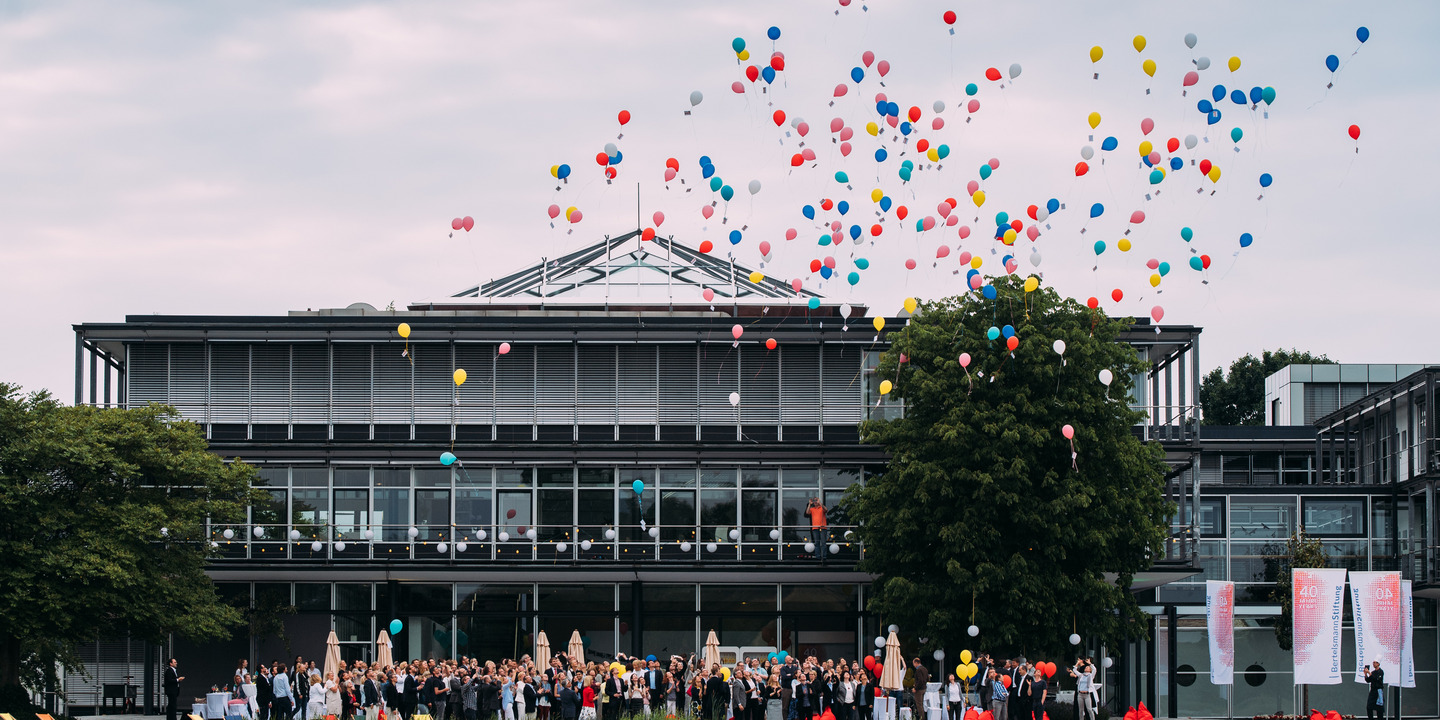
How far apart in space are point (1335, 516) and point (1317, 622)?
8888mm

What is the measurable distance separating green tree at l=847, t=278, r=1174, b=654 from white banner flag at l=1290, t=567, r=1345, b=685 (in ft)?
11.6

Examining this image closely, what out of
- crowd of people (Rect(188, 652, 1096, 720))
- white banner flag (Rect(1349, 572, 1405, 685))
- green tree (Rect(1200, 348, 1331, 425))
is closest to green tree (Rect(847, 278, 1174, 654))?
crowd of people (Rect(188, 652, 1096, 720))

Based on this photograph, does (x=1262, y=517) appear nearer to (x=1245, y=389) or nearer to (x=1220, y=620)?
(x=1220, y=620)

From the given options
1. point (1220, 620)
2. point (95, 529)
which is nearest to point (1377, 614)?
point (1220, 620)

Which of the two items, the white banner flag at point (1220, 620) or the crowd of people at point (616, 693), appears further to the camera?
the white banner flag at point (1220, 620)

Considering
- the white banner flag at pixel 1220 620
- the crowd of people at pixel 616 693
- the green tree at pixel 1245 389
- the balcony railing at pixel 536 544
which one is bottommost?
the crowd of people at pixel 616 693

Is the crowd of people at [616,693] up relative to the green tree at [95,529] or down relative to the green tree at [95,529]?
down

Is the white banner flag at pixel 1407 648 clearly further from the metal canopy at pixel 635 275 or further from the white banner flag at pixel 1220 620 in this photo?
the metal canopy at pixel 635 275

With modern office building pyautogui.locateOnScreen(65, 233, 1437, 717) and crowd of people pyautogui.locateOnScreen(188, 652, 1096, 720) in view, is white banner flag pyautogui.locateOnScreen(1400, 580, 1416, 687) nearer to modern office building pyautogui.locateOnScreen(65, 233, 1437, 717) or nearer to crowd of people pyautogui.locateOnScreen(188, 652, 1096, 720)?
modern office building pyautogui.locateOnScreen(65, 233, 1437, 717)

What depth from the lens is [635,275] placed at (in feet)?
141

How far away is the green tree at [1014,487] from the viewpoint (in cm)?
3334

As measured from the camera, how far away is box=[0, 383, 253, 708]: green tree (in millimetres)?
31547

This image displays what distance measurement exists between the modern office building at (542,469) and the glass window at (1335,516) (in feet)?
9.58

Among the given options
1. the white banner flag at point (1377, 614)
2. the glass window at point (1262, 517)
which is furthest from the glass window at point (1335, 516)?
the white banner flag at point (1377, 614)
